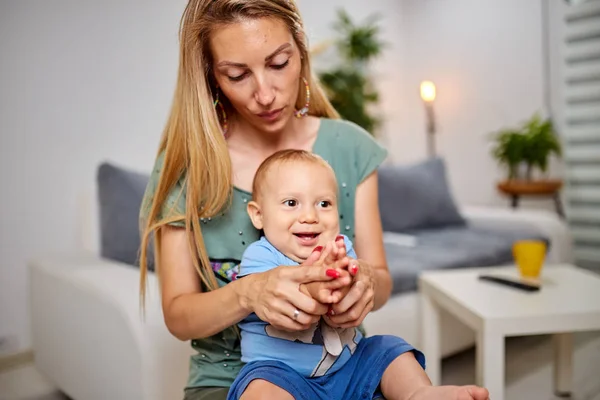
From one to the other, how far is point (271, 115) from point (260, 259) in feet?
0.63

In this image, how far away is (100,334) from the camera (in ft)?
4.06

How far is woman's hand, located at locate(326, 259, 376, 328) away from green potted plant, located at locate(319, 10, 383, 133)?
212 centimetres

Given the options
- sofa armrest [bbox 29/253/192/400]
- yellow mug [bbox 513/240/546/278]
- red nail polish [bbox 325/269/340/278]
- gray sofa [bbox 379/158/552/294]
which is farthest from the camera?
gray sofa [bbox 379/158/552/294]

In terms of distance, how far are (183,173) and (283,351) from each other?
11.2 inches

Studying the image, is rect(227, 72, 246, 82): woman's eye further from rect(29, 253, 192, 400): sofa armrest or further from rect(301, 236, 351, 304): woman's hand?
rect(29, 253, 192, 400): sofa armrest

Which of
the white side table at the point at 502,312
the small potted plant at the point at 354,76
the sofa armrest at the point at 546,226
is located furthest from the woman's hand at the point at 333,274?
the small potted plant at the point at 354,76

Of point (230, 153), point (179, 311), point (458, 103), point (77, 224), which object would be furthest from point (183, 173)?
point (458, 103)

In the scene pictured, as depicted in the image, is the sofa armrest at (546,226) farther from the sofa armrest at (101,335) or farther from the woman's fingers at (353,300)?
the woman's fingers at (353,300)

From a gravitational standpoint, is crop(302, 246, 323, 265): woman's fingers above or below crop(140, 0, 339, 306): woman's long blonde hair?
below

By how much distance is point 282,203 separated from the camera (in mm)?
721

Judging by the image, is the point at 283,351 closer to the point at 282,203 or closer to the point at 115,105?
the point at 282,203

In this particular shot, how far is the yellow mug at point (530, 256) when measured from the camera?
1636 millimetres

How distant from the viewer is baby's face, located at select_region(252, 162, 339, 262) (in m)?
0.71

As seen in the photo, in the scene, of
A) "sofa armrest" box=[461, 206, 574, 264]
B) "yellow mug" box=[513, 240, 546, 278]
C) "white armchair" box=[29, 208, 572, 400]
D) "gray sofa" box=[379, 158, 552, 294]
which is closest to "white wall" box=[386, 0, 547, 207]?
"gray sofa" box=[379, 158, 552, 294]
